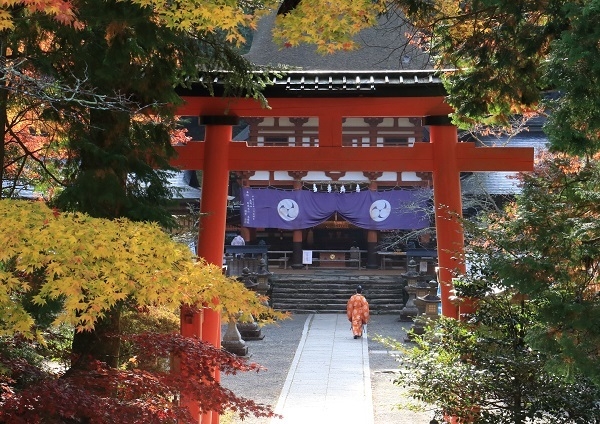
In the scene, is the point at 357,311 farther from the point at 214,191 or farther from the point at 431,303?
the point at 214,191

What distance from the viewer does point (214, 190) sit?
353 inches

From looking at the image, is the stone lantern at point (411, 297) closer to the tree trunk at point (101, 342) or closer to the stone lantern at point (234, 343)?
the stone lantern at point (234, 343)

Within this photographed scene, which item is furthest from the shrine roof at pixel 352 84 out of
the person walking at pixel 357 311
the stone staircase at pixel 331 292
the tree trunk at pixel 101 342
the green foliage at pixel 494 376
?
the stone staircase at pixel 331 292

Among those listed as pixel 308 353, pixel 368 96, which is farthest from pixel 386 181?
pixel 368 96

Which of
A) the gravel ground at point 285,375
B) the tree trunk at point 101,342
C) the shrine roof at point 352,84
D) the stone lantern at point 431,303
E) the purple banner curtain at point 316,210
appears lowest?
the gravel ground at point 285,375

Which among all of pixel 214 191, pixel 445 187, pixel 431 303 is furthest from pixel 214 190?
pixel 431 303

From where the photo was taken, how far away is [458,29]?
6836 millimetres

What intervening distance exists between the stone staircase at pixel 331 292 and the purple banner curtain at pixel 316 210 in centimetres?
170

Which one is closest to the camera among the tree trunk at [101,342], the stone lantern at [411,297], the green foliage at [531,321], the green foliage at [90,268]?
the green foliage at [90,268]

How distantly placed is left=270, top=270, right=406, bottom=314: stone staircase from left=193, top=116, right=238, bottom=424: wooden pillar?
15277 millimetres

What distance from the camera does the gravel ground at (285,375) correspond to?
10805mm

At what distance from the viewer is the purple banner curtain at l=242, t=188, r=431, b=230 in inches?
1051

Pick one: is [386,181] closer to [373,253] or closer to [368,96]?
[373,253]

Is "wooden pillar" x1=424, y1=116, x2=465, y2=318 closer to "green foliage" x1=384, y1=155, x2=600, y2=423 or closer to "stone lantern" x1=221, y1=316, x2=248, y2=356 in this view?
"green foliage" x1=384, y1=155, x2=600, y2=423
